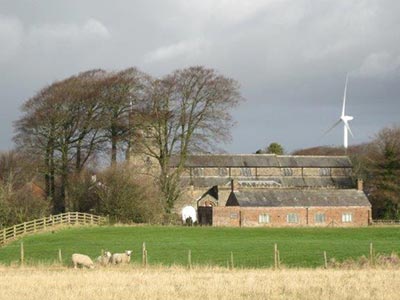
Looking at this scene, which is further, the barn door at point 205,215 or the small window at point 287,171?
the small window at point 287,171

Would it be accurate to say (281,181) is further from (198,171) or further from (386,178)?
(386,178)

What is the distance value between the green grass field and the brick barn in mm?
6743

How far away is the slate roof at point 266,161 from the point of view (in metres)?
81.7

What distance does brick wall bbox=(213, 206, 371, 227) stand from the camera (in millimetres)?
68375

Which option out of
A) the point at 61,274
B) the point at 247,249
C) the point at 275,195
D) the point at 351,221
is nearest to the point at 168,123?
the point at 275,195

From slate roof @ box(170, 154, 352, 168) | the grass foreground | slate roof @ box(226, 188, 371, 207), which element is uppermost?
slate roof @ box(170, 154, 352, 168)

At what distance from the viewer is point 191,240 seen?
50.0 metres

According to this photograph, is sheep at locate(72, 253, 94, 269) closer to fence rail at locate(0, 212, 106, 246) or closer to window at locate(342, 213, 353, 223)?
fence rail at locate(0, 212, 106, 246)

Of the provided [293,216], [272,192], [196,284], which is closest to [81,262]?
[196,284]

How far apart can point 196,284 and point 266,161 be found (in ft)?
202

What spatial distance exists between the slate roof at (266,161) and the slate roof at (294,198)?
999cm

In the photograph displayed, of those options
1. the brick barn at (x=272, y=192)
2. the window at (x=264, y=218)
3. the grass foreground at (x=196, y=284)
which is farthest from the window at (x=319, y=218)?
the grass foreground at (x=196, y=284)

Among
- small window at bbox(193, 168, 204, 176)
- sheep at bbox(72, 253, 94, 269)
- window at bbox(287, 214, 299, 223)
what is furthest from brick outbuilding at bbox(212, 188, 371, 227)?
sheep at bbox(72, 253, 94, 269)

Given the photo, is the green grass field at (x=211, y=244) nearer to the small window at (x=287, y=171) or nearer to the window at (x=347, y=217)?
the window at (x=347, y=217)
